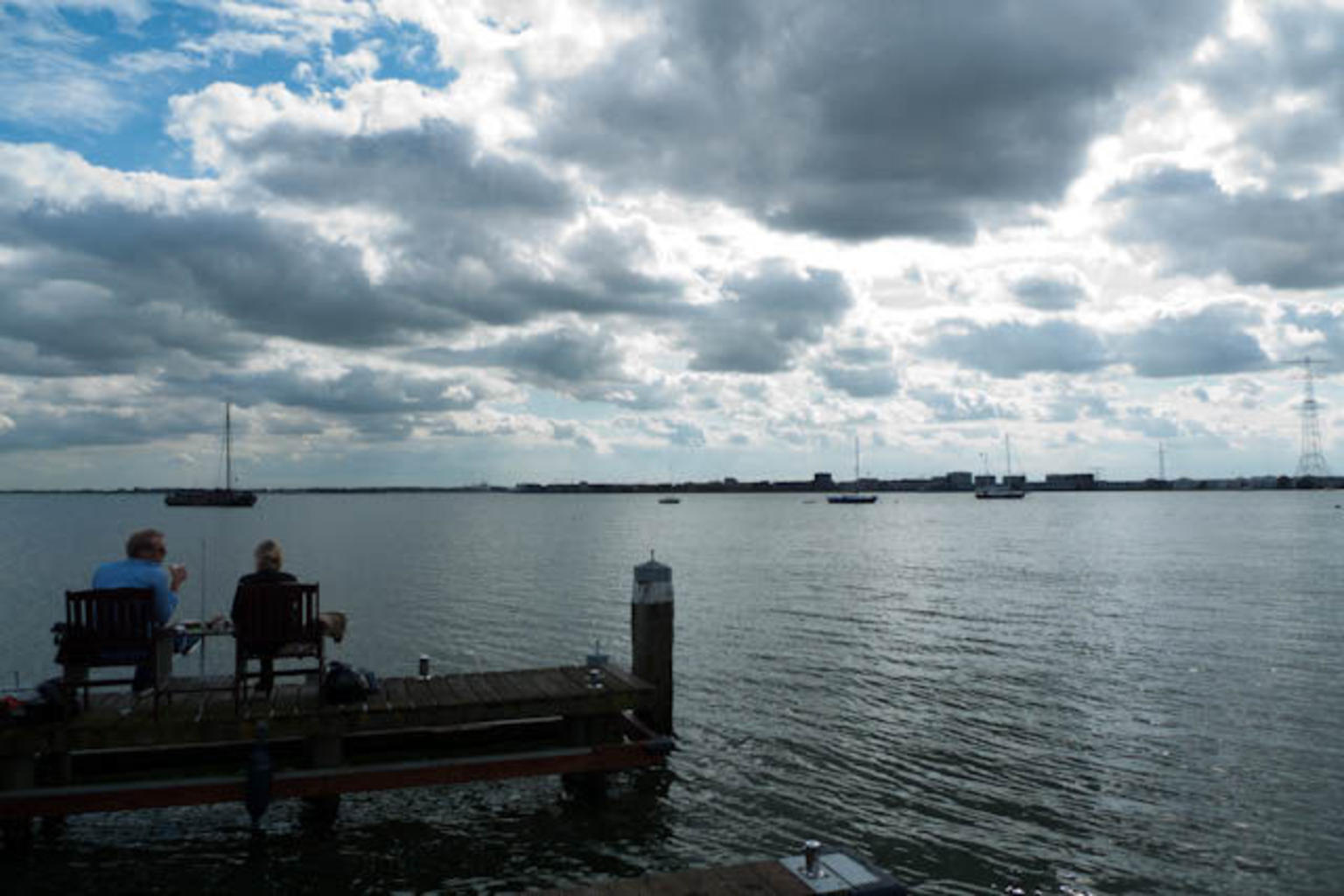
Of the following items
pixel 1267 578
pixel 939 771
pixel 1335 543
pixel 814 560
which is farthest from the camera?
pixel 1335 543

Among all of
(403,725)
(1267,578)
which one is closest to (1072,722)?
(403,725)

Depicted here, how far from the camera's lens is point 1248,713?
58.4 feet

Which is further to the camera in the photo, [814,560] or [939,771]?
[814,560]

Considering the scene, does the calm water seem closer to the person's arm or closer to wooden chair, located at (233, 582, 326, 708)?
wooden chair, located at (233, 582, 326, 708)

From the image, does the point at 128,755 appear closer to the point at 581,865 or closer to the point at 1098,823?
the point at 581,865

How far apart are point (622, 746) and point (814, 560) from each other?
48.0 metres

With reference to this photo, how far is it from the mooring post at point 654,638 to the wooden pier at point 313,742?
592mm

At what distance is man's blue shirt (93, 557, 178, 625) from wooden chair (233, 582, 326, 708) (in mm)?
806

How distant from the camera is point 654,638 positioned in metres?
14.0

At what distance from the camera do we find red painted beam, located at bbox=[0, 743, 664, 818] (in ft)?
32.7

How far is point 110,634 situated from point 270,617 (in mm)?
1634

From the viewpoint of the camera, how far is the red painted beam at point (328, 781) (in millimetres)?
9969

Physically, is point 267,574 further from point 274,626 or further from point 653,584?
point 653,584

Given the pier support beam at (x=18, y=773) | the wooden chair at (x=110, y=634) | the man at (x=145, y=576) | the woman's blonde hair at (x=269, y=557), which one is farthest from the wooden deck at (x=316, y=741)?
the woman's blonde hair at (x=269, y=557)
